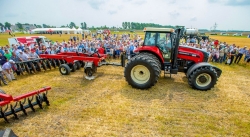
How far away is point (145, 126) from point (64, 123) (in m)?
2.14

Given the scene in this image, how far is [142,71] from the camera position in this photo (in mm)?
6312

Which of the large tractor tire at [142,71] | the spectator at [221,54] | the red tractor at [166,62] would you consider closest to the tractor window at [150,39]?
the red tractor at [166,62]

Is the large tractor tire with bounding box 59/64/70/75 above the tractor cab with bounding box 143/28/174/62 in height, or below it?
below

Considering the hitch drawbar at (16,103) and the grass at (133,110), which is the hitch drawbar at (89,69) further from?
the hitch drawbar at (16,103)

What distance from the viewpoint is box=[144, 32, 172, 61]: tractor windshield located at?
6.44m

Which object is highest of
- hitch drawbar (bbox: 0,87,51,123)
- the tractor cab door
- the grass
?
the tractor cab door

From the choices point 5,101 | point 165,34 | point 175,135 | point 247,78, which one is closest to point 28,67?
point 5,101

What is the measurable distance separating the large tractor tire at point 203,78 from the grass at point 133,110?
0.28 meters

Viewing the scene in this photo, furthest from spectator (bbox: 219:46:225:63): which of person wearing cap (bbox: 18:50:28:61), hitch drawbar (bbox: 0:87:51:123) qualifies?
person wearing cap (bbox: 18:50:28:61)

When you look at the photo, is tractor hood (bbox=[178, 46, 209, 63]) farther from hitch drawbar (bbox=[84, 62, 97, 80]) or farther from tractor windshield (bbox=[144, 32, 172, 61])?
hitch drawbar (bbox=[84, 62, 97, 80])

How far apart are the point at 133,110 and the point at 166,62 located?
9.33ft

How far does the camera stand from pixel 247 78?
830 cm

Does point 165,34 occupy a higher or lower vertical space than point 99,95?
higher

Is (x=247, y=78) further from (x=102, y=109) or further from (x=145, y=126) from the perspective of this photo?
(x=102, y=109)
